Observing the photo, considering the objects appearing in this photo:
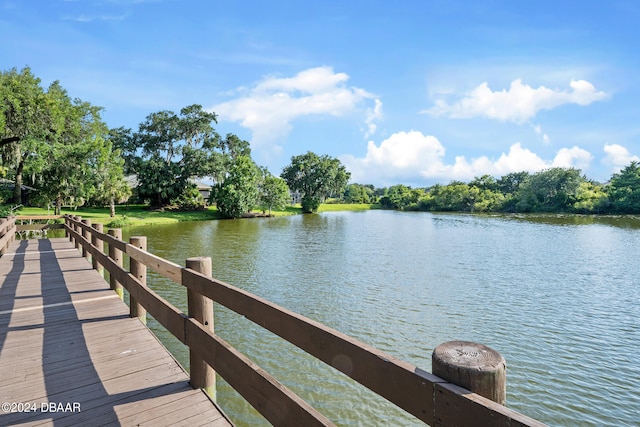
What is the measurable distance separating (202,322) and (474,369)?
261 cm

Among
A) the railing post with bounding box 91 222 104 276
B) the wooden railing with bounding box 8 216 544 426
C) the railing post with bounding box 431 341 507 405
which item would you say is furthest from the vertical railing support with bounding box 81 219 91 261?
the railing post with bounding box 431 341 507 405

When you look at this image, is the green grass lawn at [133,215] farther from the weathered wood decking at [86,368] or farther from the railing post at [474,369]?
the railing post at [474,369]

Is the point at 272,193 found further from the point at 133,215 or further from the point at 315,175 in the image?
the point at 315,175

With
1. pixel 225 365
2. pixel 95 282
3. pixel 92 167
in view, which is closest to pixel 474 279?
pixel 95 282

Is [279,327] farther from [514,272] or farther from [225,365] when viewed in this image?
[514,272]

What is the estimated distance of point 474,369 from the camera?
1263mm

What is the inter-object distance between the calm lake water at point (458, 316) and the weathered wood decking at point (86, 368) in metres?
2.04

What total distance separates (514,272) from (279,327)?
16387mm

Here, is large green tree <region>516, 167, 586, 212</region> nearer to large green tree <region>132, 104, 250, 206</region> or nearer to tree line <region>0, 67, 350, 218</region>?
tree line <region>0, 67, 350, 218</region>

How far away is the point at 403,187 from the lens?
129m

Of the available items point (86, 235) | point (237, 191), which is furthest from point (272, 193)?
point (86, 235)

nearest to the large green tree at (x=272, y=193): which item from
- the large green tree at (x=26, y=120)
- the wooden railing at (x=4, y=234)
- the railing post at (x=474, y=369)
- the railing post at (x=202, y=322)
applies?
the large green tree at (x=26, y=120)

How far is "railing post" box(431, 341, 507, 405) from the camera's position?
1.26 m

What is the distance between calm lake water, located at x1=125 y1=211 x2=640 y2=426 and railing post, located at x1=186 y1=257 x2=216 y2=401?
8.20 feet
